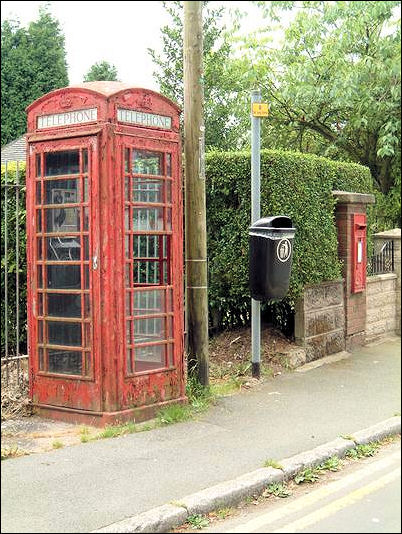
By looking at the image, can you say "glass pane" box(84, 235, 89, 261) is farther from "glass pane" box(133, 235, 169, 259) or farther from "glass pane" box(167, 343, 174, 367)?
"glass pane" box(167, 343, 174, 367)

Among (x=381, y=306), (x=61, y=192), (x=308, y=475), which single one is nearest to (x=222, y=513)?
(x=308, y=475)

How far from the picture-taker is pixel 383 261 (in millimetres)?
12523

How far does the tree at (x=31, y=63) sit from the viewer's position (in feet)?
102

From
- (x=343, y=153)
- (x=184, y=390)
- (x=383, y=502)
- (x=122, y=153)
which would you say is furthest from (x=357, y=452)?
(x=343, y=153)

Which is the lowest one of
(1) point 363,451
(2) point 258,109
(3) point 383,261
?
(1) point 363,451

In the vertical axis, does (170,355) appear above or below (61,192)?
below

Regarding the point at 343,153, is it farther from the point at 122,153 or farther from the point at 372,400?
the point at 122,153

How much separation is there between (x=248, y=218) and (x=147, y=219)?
265 centimetres

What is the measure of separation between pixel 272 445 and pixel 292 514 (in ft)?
4.33

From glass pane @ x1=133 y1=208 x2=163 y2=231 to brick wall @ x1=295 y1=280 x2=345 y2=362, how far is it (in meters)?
3.31

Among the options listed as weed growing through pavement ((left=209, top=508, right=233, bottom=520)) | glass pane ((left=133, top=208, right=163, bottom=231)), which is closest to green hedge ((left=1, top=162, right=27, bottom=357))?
glass pane ((left=133, top=208, right=163, bottom=231))

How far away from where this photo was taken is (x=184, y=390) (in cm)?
744

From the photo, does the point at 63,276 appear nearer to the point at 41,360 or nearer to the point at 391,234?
the point at 41,360

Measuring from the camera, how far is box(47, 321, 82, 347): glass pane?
6.80m
